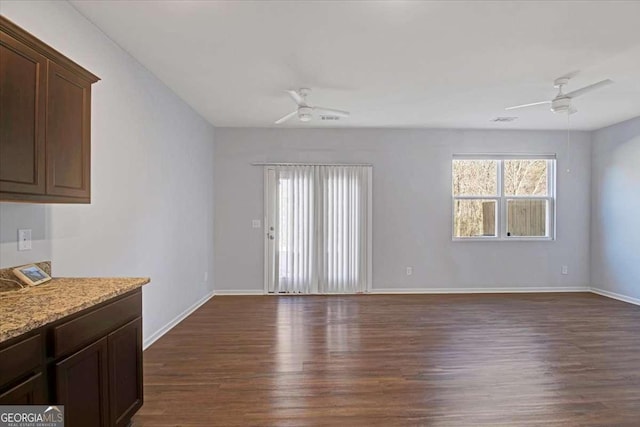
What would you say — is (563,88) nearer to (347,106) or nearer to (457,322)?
(347,106)

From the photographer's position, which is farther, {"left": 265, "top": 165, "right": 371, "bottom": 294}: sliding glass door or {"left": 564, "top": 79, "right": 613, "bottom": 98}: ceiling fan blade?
{"left": 265, "top": 165, "right": 371, "bottom": 294}: sliding glass door

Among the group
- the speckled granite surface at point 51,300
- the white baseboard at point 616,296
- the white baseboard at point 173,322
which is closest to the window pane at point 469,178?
the white baseboard at point 616,296

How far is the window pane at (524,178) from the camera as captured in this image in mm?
5961

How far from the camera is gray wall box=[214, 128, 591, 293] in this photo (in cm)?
577

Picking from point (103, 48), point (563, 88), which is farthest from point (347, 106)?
point (103, 48)

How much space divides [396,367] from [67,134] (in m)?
2.91

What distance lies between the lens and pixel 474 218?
235 inches

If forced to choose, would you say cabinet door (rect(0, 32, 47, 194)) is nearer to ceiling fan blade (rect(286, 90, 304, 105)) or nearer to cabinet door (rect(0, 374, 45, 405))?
cabinet door (rect(0, 374, 45, 405))

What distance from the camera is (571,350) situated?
340 centimetres

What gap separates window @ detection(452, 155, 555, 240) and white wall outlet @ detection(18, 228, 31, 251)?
5.53 m

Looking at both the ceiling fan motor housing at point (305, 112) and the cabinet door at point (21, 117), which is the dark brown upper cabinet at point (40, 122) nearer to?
the cabinet door at point (21, 117)

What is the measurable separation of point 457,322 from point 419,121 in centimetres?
295

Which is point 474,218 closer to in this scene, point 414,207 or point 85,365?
point 414,207

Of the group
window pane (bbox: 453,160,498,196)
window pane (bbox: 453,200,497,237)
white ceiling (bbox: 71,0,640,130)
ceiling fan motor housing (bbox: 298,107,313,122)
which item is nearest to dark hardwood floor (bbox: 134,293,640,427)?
window pane (bbox: 453,200,497,237)
